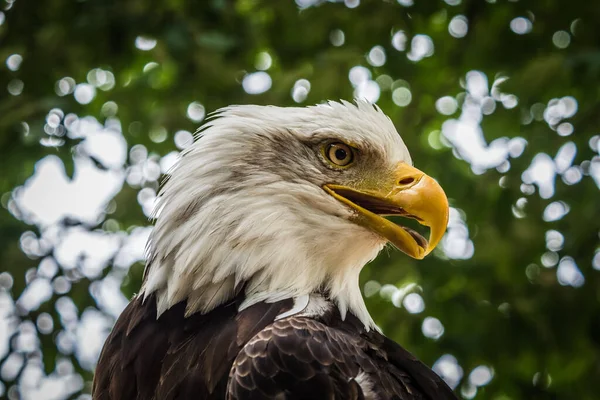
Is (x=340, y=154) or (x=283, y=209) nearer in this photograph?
(x=283, y=209)

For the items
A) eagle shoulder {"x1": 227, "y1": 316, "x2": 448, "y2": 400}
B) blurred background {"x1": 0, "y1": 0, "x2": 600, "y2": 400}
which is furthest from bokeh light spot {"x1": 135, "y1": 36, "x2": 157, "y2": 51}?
eagle shoulder {"x1": 227, "y1": 316, "x2": 448, "y2": 400}

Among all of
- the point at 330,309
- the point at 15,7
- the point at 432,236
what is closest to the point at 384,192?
the point at 432,236

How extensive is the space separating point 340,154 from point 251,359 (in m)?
0.82

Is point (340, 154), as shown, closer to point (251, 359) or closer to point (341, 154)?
point (341, 154)

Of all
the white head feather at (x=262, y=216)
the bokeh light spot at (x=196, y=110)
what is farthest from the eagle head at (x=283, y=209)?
the bokeh light spot at (x=196, y=110)

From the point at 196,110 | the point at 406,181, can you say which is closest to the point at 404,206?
the point at 406,181

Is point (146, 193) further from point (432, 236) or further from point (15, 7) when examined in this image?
point (432, 236)

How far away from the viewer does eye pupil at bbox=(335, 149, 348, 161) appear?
104 inches

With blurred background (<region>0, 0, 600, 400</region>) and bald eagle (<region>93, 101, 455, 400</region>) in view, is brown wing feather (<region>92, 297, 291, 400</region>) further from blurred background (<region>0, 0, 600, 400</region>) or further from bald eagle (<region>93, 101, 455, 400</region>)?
blurred background (<region>0, 0, 600, 400</region>)

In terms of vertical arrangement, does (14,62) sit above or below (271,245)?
below

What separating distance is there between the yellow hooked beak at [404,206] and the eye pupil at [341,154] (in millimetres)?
100

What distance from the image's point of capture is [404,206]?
2.53 metres

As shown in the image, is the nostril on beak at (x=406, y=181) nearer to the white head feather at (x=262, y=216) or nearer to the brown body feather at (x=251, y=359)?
the white head feather at (x=262, y=216)

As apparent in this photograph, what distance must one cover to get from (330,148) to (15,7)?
111 inches
